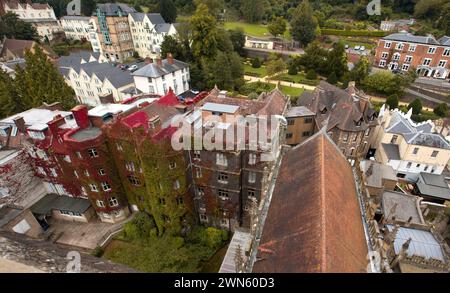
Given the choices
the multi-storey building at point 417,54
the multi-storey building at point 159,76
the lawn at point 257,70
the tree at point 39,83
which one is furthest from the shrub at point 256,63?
the tree at point 39,83

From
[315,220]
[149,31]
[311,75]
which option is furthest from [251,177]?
[149,31]

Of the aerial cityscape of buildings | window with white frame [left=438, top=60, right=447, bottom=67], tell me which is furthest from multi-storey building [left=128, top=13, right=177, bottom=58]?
window with white frame [left=438, top=60, right=447, bottom=67]

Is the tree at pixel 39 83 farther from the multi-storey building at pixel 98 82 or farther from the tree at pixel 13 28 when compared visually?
the tree at pixel 13 28

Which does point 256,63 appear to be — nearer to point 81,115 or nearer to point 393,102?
point 393,102

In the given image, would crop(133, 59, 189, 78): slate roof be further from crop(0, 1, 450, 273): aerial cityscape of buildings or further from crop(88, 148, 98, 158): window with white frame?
crop(88, 148, 98, 158): window with white frame
